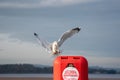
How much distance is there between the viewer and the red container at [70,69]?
8.70 meters

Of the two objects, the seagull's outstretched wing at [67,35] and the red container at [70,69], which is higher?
the seagull's outstretched wing at [67,35]

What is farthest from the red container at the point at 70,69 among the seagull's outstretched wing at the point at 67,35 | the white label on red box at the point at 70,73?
the seagull's outstretched wing at the point at 67,35

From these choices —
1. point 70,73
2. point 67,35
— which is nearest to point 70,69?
point 70,73

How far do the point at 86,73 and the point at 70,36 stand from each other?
2.77 m

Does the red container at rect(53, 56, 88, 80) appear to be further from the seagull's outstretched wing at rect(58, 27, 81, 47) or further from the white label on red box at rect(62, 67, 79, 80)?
the seagull's outstretched wing at rect(58, 27, 81, 47)

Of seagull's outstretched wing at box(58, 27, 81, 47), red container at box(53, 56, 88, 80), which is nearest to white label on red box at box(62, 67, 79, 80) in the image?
red container at box(53, 56, 88, 80)

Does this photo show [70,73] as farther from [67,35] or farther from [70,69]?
[67,35]

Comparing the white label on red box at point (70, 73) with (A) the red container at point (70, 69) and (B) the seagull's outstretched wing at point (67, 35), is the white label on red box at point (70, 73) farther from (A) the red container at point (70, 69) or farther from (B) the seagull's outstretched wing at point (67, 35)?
(B) the seagull's outstretched wing at point (67, 35)

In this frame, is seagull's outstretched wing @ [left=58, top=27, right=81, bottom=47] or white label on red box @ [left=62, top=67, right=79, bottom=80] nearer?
white label on red box @ [left=62, top=67, right=79, bottom=80]

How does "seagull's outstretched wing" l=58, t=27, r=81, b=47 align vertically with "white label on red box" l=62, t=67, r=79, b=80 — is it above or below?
above

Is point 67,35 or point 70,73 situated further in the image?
point 67,35

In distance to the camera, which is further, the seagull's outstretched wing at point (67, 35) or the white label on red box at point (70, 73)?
the seagull's outstretched wing at point (67, 35)

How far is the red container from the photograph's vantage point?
28.6ft

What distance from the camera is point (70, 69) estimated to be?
8727 millimetres
